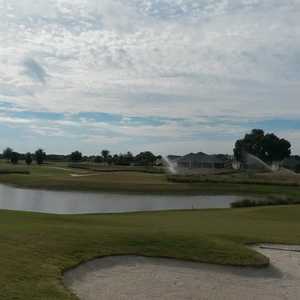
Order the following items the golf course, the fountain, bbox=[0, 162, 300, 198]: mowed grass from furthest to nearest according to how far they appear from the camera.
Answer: the fountain < bbox=[0, 162, 300, 198]: mowed grass < the golf course

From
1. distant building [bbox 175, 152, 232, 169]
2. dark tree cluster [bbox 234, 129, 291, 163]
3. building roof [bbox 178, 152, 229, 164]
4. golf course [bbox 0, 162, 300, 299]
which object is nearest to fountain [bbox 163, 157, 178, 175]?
distant building [bbox 175, 152, 232, 169]

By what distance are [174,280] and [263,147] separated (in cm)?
12085

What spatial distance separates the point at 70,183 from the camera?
61.6 meters

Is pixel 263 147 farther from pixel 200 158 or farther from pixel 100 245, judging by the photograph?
pixel 100 245

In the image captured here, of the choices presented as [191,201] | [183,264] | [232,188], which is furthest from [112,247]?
[232,188]

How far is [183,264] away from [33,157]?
127 meters

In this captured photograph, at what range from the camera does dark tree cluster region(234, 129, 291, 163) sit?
128 m

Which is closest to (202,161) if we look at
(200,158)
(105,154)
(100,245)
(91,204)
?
(200,158)

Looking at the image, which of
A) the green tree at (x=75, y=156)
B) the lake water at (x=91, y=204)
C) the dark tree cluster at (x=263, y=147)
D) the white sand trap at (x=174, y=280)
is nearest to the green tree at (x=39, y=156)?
the green tree at (x=75, y=156)

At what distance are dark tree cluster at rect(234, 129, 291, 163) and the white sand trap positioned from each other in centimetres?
11708

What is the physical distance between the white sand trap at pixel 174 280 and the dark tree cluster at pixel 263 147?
117 metres

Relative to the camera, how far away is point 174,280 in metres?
11.7

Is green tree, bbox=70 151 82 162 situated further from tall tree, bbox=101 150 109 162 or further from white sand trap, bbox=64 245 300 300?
white sand trap, bbox=64 245 300 300

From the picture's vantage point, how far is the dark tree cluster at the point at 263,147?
128125mm
